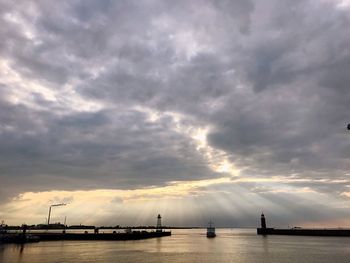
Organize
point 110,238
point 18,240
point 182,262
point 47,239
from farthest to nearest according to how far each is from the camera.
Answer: point 110,238 → point 47,239 → point 18,240 → point 182,262

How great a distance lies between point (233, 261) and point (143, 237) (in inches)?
4479

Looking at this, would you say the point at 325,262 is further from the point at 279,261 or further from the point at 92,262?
the point at 92,262

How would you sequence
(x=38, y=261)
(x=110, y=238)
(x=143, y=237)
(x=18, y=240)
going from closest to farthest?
1. (x=38, y=261)
2. (x=18, y=240)
3. (x=110, y=238)
4. (x=143, y=237)

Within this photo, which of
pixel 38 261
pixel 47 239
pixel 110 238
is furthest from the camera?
pixel 110 238

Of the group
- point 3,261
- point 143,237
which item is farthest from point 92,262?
point 143,237

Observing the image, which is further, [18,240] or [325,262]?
[18,240]

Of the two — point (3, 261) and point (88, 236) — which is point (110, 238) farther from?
point (3, 261)

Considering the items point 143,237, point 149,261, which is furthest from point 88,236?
point 149,261

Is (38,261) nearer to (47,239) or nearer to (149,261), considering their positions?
(149,261)

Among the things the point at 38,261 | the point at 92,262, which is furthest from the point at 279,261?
the point at 38,261

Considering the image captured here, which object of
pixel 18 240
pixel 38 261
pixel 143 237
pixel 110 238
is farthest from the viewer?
pixel 143 237

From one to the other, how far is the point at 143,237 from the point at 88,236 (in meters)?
34.8

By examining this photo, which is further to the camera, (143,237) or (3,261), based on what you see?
(143,237)

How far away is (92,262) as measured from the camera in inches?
2522
